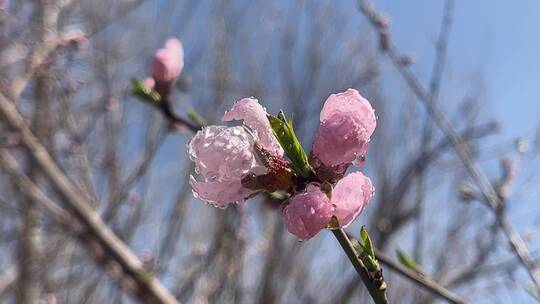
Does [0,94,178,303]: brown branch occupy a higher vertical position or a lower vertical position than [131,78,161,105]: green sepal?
lower

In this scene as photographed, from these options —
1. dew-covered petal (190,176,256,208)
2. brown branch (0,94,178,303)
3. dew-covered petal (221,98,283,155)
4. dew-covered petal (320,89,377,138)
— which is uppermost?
dew-covered petal (320,89,377,138)

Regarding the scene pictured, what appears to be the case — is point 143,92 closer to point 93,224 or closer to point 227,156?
point 227,156

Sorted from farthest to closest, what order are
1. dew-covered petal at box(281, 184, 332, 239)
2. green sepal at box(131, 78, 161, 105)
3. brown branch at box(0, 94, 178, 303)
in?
1. brown branch at box(0, 94, 178, 303)
2. green sepal at box(131, 78, 161, 105)
3. dew-covered petal at box(281, 184, 332, 239)

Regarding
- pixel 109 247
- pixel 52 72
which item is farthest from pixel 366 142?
pixel 52 72

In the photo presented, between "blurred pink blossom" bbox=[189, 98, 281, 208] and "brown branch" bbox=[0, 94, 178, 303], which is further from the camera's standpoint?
"brown branch" bbox=[0, 94, 178, 303]

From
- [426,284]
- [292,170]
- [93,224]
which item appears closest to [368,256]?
[292,170]

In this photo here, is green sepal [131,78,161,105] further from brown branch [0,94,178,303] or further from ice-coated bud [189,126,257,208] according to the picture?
brown branch [0,94,178,303]

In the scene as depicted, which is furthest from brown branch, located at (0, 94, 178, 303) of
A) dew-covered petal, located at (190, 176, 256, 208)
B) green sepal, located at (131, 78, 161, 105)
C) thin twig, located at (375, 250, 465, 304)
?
dew-covered petal, located at (190, 176, 256, 208)
